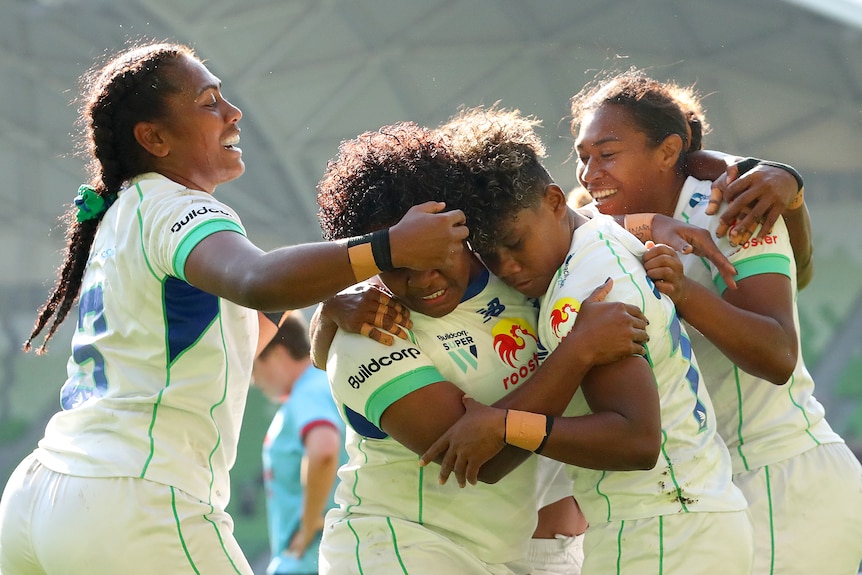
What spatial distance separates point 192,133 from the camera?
324cm

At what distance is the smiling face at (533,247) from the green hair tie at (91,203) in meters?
1.25

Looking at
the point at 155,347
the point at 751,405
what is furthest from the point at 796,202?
the point at 155,347

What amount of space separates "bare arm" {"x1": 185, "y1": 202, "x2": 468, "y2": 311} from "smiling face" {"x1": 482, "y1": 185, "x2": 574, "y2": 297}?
310 mm

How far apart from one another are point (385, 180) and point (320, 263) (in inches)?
15.3

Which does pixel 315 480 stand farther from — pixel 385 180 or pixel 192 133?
pixel 385 180

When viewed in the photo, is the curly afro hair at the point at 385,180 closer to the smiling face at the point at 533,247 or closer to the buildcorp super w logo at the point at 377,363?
the smiling face at the point at 533,247

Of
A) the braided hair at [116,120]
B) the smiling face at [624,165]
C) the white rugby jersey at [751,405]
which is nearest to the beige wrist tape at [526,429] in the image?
the white rugby jersey at [751,405]

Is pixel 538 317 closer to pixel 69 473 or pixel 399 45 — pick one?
pixel 69 473

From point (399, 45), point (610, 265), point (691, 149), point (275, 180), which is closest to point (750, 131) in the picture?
point (399, 45)

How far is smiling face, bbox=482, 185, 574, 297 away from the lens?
278cm

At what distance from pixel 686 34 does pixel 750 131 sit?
1.80 meters

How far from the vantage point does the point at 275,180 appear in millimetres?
15438

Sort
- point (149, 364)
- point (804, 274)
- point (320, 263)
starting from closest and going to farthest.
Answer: point (320, 263), point (149, 364), point (804, 274)

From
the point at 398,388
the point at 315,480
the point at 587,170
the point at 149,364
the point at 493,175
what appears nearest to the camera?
the point at 398,388
